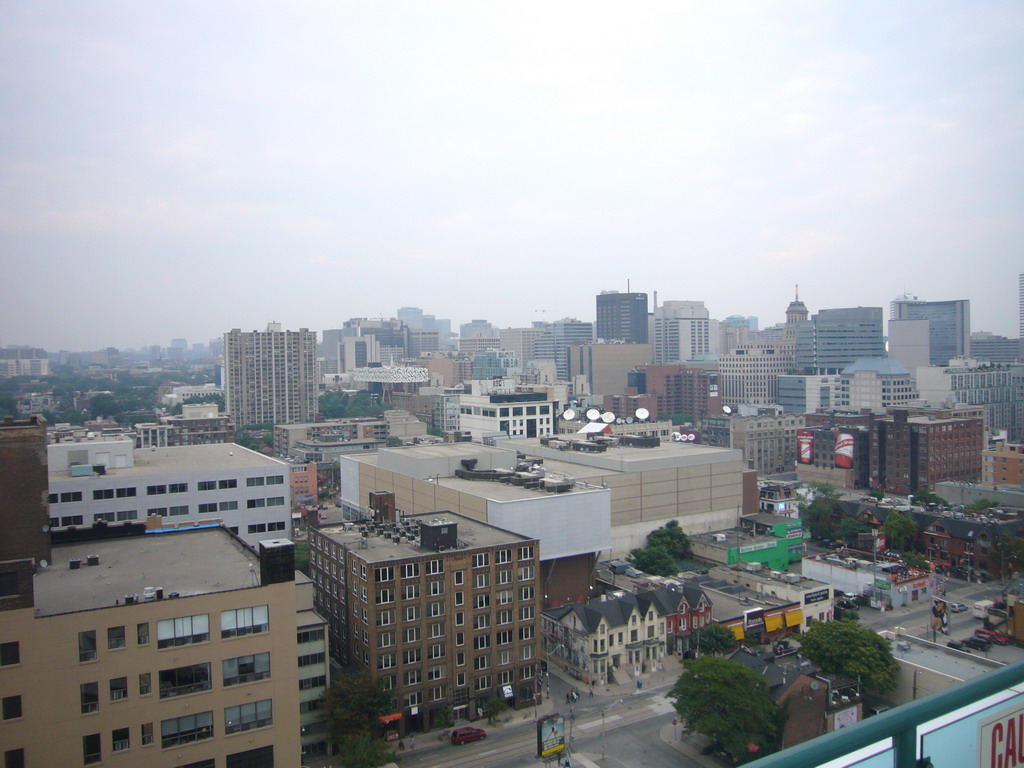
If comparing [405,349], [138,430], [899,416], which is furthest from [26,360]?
[405,349]

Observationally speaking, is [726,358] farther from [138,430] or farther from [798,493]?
[138,430]

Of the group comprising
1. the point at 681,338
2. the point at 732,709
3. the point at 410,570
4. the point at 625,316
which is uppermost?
the point at 625,316

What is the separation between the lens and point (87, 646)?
7.81 meters

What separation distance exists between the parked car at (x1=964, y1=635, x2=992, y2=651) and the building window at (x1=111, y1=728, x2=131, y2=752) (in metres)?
16.6

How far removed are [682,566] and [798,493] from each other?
9062 mm

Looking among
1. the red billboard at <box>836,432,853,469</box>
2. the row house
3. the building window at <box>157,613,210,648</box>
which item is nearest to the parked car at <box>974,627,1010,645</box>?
the row house

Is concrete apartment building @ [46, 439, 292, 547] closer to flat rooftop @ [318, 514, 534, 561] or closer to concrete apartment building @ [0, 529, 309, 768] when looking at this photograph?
flat rooftop @ [318, 514, 534, 561]

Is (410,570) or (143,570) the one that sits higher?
(143,570)

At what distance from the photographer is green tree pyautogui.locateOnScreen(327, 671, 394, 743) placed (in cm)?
1241

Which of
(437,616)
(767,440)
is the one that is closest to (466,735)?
(437,616)

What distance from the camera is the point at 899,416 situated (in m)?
33.3

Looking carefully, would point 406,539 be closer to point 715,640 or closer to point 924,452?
point 715,640

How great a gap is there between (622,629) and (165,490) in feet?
37.3

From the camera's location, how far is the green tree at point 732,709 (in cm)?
1221
